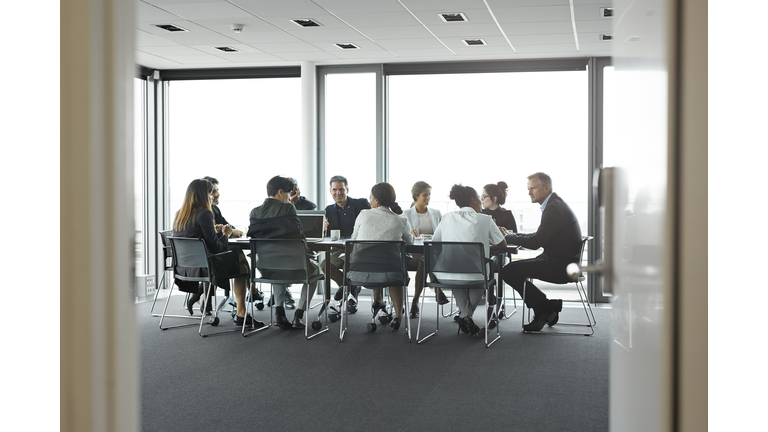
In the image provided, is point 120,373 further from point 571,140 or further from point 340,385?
point 571,140

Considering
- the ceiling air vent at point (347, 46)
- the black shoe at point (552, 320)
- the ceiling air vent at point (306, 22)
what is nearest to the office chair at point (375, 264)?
the black shoe at point (552, 320)

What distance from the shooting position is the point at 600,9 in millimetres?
4867

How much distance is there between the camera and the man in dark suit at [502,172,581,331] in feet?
17.2

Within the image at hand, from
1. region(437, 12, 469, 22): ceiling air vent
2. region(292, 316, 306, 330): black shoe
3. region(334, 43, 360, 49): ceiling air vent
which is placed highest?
region(334, 43, 360, 49): ceiling air vent

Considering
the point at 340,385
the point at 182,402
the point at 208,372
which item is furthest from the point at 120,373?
the point at 208,372

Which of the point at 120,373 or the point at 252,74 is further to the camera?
the point at 252,74

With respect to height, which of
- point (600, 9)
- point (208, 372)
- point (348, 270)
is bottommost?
point (208, 372)

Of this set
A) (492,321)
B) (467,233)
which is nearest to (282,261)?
(467,233)

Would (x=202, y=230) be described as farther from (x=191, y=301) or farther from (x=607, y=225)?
(x=607, y=225)

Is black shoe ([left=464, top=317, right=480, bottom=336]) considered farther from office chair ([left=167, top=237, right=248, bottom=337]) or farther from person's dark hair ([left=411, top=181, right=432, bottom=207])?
office chair ([left=167, top=237, right=248, bottom=337])

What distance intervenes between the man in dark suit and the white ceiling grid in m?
1.44

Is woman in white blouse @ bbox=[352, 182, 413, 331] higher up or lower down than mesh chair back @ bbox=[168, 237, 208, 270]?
higher up

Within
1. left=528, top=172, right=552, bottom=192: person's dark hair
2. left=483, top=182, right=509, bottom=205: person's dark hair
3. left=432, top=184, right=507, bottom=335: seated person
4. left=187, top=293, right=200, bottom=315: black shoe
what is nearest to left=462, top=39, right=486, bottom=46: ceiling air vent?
left=483, top=182, right=509, bottom=205: person's dark hair

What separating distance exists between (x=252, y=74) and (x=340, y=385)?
5.20 meters
